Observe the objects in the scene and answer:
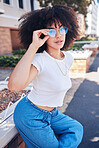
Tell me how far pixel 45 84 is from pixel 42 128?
18.5 inches

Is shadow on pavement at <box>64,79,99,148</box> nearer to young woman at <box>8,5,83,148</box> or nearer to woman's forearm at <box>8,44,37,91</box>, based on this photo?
young woman at <box>8,5,83,148</box>

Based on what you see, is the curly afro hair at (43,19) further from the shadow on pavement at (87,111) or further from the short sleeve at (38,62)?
the shadow on pavement at (87,111)

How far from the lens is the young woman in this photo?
1.51 m

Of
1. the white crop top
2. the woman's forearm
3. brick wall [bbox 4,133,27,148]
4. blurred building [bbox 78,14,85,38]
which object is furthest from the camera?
blurred building [bbox 78,14,85,38]

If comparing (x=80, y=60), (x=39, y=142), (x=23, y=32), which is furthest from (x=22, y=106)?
(x=80, y=60)

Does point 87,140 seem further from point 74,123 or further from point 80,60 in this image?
point 80,60

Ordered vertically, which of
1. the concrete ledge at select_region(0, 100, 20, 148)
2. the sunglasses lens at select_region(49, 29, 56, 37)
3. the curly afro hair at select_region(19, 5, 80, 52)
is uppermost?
the curly afro hair at select_region(19, 5, 80, 52)

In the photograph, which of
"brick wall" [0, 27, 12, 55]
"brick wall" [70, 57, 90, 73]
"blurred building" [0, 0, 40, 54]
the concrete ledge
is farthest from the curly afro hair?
"brick wall" [0, 27, 12, 55]

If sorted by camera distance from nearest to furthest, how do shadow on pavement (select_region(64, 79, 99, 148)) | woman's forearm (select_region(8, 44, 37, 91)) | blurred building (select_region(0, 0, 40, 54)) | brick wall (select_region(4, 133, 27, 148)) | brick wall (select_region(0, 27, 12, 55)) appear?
woman's forearm (select_region(8, 44, 37, 91)) → brick wall (select_region(4, 133, 27, 148)) → shadow on pavement (select_region(64, 79, 99, 148)) → blurred building (select_region(0, 0, 40, 54)) → brick wall (select_region(0, 27, 12, 55))

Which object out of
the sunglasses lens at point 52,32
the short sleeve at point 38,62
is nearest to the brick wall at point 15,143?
the short sleeve at point 38,62

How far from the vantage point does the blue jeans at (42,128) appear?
1.52m

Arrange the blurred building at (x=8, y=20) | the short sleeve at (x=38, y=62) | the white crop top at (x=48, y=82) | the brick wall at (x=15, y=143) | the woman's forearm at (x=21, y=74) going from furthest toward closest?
the blurred building at (x=8, y=20)
the brick wall at (x=15, y=143)
the white crop top at (x=48, y=82)
the short sleeve at (x=38, y=62)
the woman's forearm at (x=21, y=74)

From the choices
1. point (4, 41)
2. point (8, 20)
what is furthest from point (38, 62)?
point (8, 20)

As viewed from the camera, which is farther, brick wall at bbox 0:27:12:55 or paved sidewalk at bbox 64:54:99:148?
brick wall at bbox 0:27:12:55
